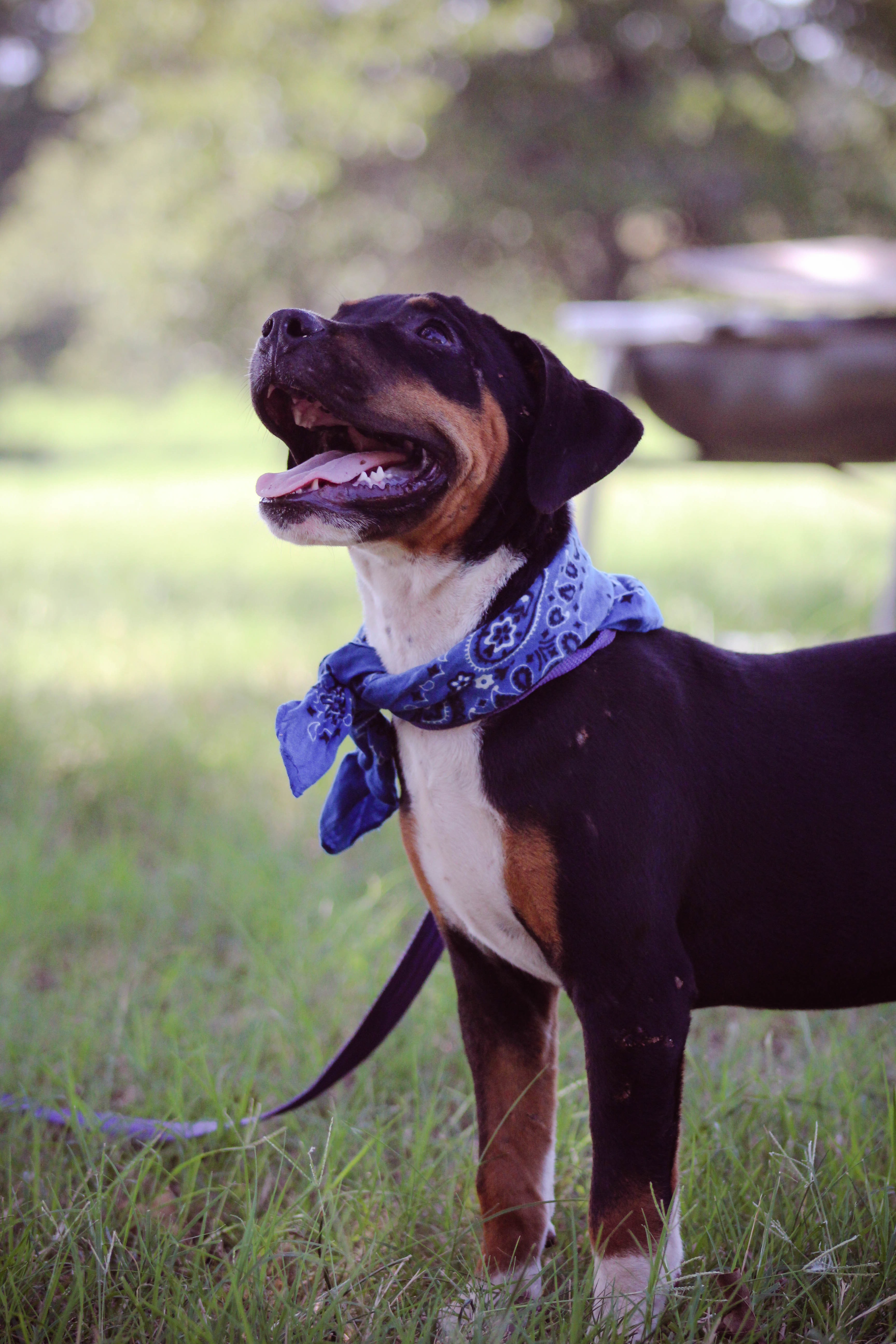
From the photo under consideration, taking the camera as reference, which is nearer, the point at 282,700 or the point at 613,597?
the point at 613,597

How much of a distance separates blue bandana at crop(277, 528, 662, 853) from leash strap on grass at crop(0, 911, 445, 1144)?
32 cm

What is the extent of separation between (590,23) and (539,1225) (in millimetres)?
27819

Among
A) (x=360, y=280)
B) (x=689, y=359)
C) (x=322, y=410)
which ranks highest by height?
(x=360, y=280)

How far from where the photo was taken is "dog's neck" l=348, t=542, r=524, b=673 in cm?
202

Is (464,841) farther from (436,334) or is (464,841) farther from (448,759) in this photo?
(436,334)

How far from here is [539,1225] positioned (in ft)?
7.07

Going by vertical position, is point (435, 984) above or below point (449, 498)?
below

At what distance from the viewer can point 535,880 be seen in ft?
6.04

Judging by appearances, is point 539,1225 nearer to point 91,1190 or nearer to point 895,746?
point 91,1190

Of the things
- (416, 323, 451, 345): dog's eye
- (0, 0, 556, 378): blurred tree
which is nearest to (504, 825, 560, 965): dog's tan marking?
(416, 323, 451, 345): dog's eye

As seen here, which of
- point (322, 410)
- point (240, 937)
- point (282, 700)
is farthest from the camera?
point (282, 700)

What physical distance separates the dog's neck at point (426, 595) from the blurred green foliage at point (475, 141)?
23.7 metres

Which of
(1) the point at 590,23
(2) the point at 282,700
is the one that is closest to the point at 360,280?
(1) the point at 590,23

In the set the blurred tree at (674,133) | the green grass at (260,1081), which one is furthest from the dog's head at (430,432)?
the blurred tree at (674,133)
